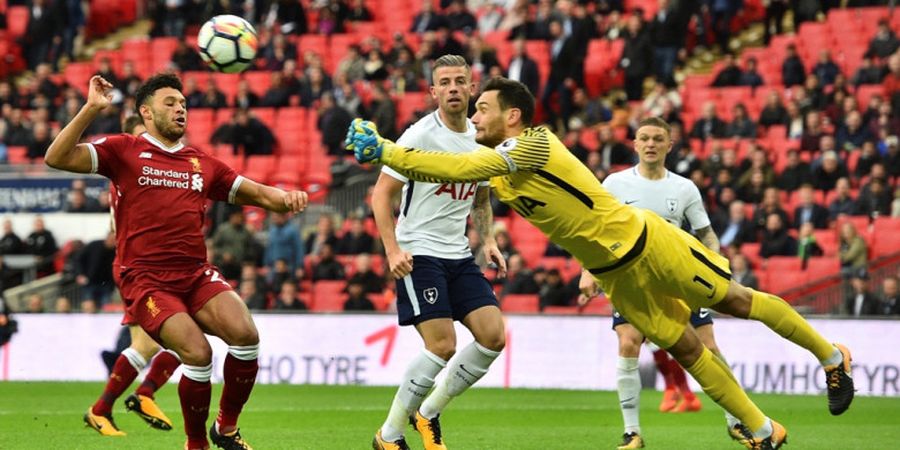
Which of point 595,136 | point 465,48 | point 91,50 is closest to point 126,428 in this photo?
point 595,136

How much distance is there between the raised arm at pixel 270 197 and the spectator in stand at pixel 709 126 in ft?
46.7

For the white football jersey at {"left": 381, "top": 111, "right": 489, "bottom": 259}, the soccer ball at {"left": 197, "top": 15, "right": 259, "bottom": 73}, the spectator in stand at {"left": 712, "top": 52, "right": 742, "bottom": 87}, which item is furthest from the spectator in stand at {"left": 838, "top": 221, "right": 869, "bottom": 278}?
the white football jersey at {"left": 381, "top": 111, "right": 489, "bottom": 259}

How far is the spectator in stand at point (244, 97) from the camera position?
26.9 meters

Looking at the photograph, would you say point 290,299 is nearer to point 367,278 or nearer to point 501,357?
point 367,278

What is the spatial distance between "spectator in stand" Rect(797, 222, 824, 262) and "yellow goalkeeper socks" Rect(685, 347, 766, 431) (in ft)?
37.6

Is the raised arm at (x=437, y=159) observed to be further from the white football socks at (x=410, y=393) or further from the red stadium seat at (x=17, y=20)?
the red stadium seat at (x=17, y=20)

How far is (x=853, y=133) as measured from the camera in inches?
883

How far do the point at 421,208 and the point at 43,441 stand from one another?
12.0 feet

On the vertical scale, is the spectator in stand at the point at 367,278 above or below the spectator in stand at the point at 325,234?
below

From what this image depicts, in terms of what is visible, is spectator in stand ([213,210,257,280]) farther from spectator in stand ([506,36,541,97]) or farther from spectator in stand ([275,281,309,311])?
spectator in stand ([506,36,541,97])

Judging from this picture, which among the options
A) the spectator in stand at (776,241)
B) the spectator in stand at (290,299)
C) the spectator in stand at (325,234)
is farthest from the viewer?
the spectator in stand at (325,234)

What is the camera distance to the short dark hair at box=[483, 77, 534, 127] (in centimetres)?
948

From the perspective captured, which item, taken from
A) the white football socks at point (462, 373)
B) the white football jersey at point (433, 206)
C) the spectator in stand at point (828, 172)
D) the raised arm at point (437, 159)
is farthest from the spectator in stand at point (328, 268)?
the raised arm at point (437, 159)

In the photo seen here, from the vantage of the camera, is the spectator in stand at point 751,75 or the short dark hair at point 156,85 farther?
the spectator in stand at point 751,75
